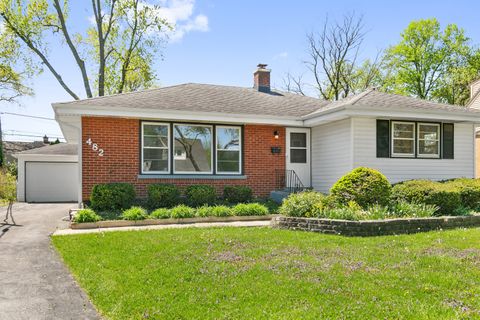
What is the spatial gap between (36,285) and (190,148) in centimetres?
892

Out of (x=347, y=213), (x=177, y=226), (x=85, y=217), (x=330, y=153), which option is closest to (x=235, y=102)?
(x=330, y=153)

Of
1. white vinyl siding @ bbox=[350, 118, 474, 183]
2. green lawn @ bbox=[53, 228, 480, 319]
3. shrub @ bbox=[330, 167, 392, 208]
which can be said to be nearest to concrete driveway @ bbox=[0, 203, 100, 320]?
green lawn @ bbox=[53, 228, 480, 319]

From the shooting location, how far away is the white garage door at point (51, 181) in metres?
22.6

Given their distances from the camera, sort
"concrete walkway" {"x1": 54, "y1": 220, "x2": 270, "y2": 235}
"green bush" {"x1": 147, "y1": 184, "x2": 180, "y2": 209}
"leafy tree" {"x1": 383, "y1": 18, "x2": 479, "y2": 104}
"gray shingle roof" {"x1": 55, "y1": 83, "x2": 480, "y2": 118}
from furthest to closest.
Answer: "leafy tree" {"x1": 383, "y1": 18, "x2": 479, "y2": 104}, "gray shingle roof" {"x1": 55, "y1": 83, "x2": 480, "y2": 118}, "green bush" {"x1": 147, "y1": 184, "x2": 180, "y2": 209}, "concrete walkway" {"x1": 54, "y1": 220, "x2": 270, "y2": 235}

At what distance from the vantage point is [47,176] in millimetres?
22906

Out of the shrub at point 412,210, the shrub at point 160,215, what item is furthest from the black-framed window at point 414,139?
the shrub at point 160,215

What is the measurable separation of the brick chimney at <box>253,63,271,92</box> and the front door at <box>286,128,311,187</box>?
3.68 m

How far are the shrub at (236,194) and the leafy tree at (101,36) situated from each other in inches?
663

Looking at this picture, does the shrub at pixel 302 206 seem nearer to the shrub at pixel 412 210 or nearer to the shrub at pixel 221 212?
the shrub at pixel 412 210

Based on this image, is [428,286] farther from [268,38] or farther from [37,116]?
[37,116]

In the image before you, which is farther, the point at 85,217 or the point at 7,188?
the point at 7,188

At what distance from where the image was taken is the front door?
50.9ft

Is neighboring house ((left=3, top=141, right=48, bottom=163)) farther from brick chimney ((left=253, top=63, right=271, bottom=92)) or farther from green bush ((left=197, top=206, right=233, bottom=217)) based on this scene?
green bush ((left=197, top=206, right=233, bottom=217))

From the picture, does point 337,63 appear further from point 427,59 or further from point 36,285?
point 36,285
